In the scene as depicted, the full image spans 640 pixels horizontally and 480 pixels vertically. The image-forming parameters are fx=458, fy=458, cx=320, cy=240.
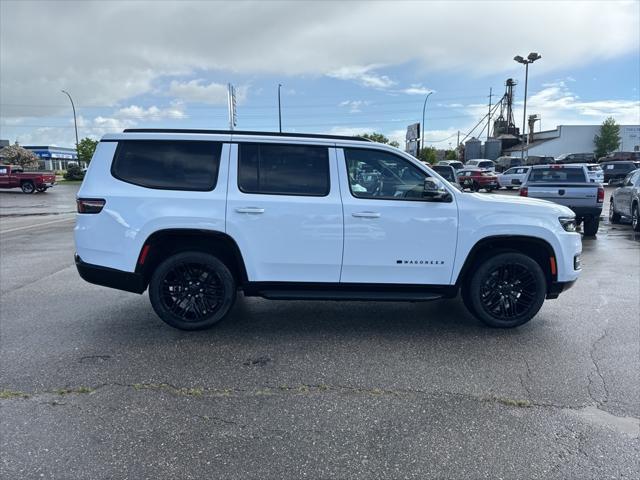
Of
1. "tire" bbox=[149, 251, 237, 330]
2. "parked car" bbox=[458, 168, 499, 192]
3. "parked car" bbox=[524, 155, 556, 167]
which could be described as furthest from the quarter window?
"parked car" bbox=[524, 155, 556, 167]

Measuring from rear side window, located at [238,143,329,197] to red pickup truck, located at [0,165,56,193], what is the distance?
102 ft

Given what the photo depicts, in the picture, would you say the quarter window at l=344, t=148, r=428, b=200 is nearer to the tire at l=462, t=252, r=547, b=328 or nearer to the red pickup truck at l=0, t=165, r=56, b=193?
the tire at l=462, t=252, r=547, b=328

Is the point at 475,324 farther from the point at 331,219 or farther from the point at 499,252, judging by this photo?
the point at 331,219

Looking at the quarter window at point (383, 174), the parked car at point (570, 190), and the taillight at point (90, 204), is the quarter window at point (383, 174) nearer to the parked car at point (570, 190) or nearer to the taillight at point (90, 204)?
the taillight at point (90, 204)

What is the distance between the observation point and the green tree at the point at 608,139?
191 ft

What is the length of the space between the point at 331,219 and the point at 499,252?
1834mm

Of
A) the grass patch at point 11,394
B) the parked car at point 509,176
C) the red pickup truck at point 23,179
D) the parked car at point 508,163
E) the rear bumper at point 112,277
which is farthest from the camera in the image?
the parked car at point 508,163

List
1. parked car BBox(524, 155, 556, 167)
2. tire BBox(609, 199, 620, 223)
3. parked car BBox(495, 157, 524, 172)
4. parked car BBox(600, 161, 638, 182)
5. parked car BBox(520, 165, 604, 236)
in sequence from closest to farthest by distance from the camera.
A: parked car BBox(520, 165, 604, 236)
tire BBox(609, 199, 620, 223)
parked car BBox(600, 161, 638, 182)
parked car BBox(524, 155, 556, 167)
parked car BBox(495, 157, 524, 172)

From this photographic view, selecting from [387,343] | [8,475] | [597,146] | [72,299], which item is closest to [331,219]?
[387,343]

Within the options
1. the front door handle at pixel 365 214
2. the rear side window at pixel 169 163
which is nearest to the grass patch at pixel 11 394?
the rear side window at pixel 169 163

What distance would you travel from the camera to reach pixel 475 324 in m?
5.11

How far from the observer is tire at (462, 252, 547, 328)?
477 centimetres

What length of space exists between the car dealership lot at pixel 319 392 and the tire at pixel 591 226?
6.85 metres

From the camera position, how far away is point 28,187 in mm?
30594
